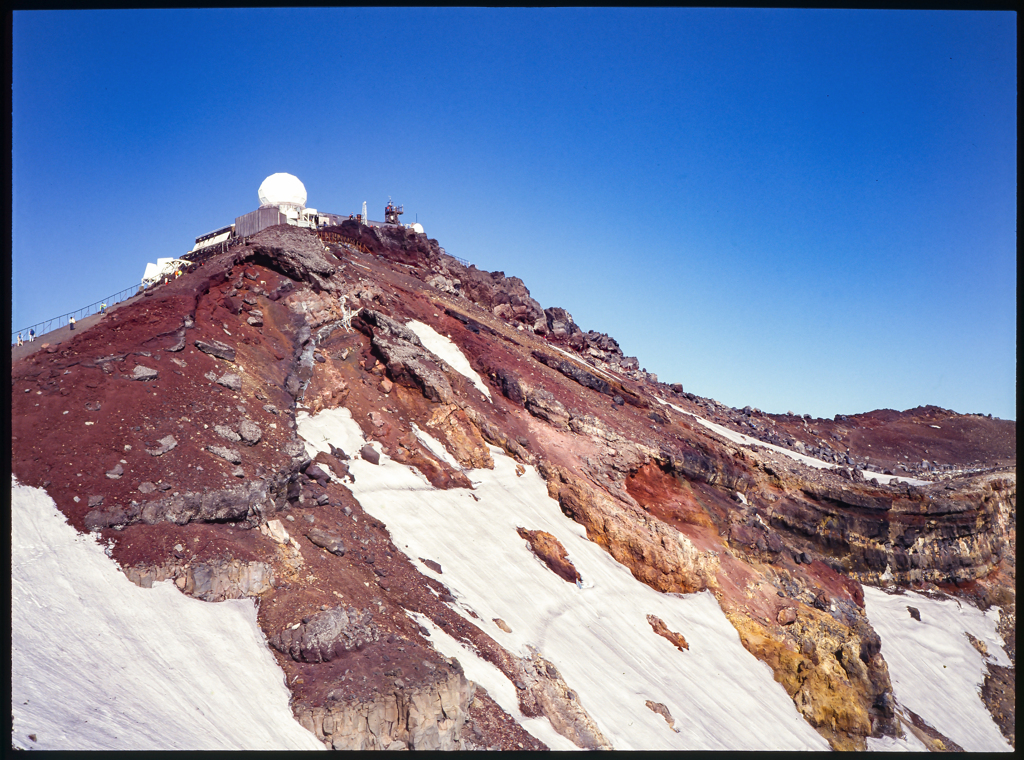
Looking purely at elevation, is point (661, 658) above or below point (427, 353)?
below

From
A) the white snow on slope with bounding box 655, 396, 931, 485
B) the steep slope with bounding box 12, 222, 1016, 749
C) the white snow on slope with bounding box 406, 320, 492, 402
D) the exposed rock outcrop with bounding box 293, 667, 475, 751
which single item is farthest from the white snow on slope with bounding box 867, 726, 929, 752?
the white snow on slope with bounding box 655, 396, 931, 485

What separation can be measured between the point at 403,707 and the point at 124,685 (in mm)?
4295

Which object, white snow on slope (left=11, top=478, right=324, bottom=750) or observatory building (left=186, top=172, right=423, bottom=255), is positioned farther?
observatory building (left=186, top=172, right=423, bottom=255)

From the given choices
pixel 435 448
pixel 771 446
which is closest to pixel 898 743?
pixel 435 448

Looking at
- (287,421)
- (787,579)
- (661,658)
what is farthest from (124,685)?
(787,579)

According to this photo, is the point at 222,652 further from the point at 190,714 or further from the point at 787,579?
the point at 787,579

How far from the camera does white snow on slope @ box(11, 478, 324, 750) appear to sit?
934cm

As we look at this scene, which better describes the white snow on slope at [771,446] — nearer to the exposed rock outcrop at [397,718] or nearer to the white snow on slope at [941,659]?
the white snow on slope at [941,659]

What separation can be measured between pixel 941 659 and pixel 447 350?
24118mm

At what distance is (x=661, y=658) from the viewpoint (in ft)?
62.1

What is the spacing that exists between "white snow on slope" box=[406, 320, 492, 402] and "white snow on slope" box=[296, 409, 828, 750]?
18.5ft

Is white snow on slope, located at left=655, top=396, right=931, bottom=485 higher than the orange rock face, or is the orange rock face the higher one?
white snow on slope, located at left=655, top=396, right=931, bottom=485

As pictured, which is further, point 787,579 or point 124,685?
point 787,579

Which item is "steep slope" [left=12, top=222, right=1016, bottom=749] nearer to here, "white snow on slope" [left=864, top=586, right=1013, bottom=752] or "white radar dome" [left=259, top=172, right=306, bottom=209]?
"white snow on slope" [left=864, top=586, right=1013, bottom=752]
